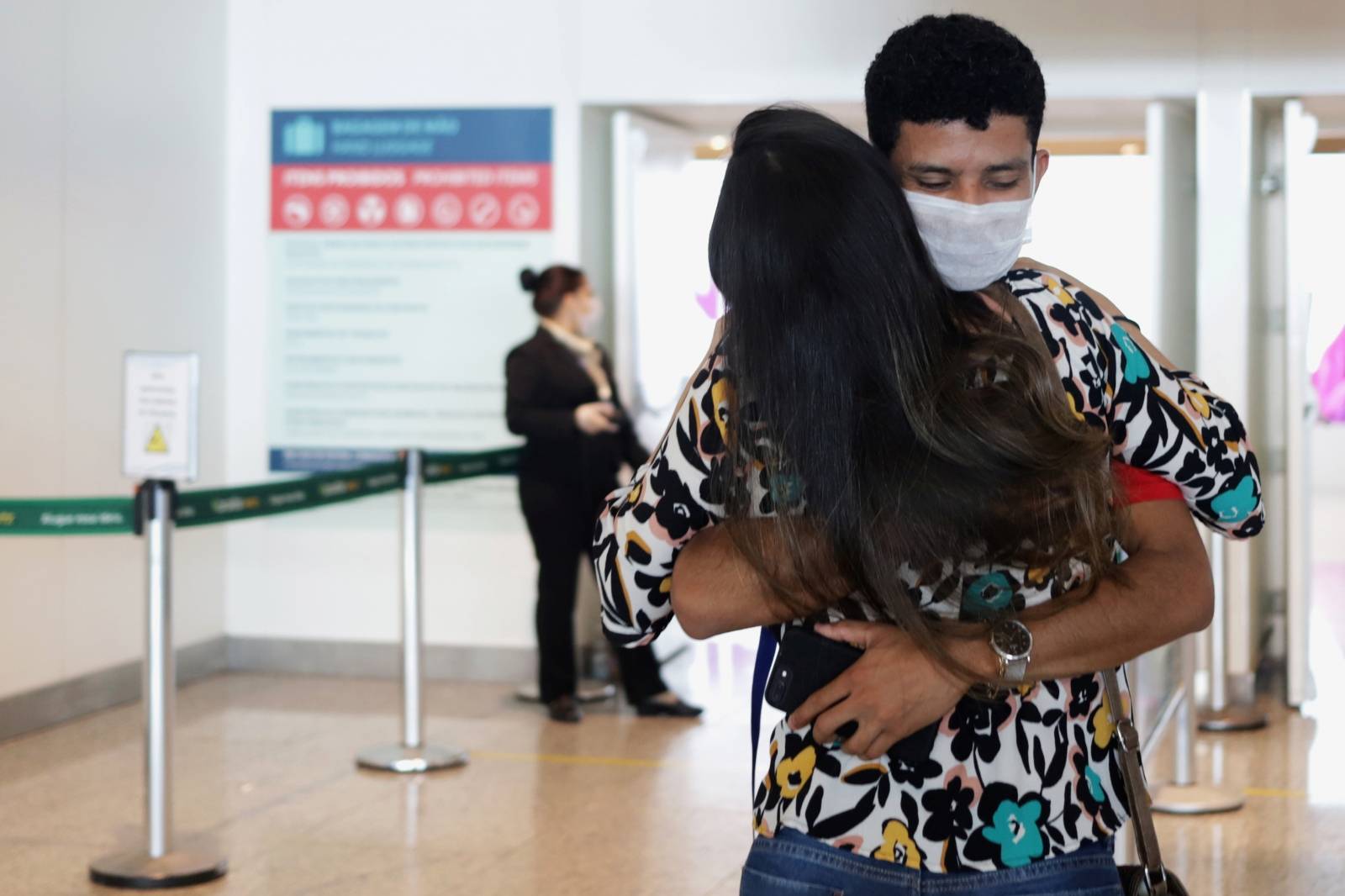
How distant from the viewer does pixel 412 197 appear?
6789mm

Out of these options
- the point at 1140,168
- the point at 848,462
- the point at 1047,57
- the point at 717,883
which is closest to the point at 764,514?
the point at 848,462

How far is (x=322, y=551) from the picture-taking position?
6934mm

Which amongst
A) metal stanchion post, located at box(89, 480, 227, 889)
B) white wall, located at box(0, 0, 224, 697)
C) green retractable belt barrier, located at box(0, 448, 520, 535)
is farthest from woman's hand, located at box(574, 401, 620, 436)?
metal stanchion post, located at box(89, 480, 227, 889)

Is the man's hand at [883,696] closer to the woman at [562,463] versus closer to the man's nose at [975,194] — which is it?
the man's nose at [975,194]

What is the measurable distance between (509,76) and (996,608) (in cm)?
573

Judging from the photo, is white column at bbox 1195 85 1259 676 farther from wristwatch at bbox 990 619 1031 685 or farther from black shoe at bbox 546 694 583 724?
wristwatch at bbox 990 619 1031 685

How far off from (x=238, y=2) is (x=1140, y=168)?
4.35 meters

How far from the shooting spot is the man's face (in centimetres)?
134

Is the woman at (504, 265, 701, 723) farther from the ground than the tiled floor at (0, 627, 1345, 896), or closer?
farther from the ground

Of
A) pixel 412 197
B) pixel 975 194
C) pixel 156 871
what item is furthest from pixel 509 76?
pixel 975 194

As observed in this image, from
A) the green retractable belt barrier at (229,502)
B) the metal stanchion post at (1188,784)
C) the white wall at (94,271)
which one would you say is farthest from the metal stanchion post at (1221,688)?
the white wall at (94,271)

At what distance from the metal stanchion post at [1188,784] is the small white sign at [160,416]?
2764 mm

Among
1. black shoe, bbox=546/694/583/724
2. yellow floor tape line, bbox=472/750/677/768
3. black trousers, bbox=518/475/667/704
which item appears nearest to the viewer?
yellow floor tape line, bbox=472/750/677/768

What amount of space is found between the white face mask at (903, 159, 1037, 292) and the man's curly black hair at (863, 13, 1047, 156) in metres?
0.08
